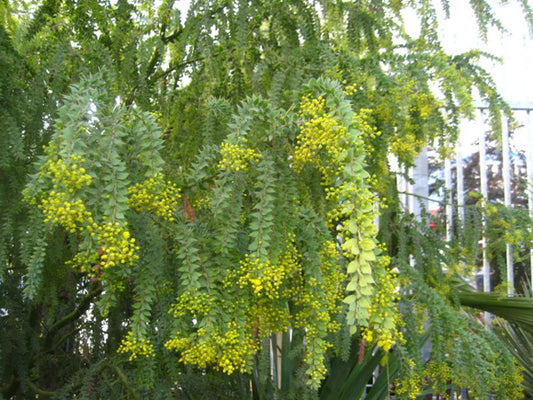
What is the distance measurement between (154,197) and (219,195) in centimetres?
16

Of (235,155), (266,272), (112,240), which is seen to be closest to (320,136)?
(235,155)

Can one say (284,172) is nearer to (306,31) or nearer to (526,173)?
(306,31)

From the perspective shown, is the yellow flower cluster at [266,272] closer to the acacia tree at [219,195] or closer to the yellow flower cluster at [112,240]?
the acacia tree at [219,195]

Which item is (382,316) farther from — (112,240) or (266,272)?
(112,240)

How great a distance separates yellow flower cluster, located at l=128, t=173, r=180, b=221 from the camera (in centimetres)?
138

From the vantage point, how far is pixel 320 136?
1.34 m

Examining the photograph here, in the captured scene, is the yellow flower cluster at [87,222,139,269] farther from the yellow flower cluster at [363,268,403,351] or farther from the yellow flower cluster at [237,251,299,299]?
the yellow flower cluster at [363,268,403,351]

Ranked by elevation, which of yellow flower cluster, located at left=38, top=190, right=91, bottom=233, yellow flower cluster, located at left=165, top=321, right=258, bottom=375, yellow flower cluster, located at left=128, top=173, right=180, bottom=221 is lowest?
yellow flower cluster, located at left=165, top=321, right=258, bottom=375

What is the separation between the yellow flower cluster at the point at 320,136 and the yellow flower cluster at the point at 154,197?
340 millimetres

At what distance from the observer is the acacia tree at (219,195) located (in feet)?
4.33

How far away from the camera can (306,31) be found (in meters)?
2.04

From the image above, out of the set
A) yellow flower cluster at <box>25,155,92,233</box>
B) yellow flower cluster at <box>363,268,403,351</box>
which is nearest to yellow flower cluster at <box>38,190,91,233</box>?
yellow flower cluster at <box>25,155,92,233</box>

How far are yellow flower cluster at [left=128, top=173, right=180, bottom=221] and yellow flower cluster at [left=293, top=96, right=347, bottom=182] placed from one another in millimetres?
340

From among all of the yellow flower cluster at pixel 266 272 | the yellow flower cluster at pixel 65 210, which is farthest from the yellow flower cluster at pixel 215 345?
the yellow flower cluster at pixel 65 210
